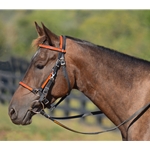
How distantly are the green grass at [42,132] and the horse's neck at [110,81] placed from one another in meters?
3.56

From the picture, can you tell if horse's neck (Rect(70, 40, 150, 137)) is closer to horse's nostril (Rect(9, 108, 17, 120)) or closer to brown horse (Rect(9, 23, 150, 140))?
brown horse (Rect(9, 23, 150, 140))

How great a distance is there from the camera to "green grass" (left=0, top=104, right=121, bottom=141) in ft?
24.9

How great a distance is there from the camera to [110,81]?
12.8 feet

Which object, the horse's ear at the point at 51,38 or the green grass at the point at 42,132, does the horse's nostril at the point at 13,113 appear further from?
the green grass at the point at 42,132

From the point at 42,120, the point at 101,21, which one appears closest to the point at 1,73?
the point at 42,120

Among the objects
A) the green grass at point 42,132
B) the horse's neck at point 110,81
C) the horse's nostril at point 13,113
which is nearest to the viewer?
the horse's neck at point 110,81

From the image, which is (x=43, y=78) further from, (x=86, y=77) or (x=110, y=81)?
(x=110, y=81)

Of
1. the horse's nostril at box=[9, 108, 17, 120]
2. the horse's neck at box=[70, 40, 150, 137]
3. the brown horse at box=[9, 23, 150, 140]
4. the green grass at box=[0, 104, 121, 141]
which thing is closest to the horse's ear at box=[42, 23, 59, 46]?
the brown horse at box=[9, 23, 150, 140]

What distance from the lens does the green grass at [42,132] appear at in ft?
24.9

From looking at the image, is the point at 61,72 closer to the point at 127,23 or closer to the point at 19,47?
the point at 19,47

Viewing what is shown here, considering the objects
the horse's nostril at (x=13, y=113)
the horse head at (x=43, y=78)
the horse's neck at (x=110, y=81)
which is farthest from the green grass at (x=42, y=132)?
the horse's neck at (x=110, y=81)

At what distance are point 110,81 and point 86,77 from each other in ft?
0.90

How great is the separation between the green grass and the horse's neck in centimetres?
356

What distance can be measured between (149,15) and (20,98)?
9.03 m
